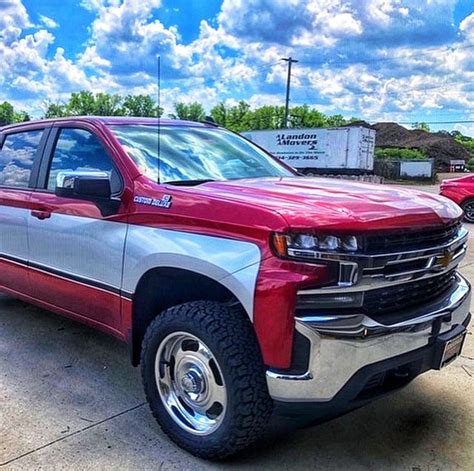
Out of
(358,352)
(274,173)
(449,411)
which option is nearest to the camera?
(358,352)

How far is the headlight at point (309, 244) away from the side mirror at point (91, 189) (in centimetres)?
123

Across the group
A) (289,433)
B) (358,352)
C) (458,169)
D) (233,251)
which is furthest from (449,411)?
(458,169)

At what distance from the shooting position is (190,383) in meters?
2.85

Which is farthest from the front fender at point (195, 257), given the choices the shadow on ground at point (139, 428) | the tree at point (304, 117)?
the tree at point (304, 117)

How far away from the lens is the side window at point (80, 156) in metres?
3.38

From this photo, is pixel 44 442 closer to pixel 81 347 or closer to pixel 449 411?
pixel 81 347

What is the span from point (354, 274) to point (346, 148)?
25239mm

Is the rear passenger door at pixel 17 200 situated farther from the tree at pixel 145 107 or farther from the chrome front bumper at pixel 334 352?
the chrome front bumper at pixel 334 352

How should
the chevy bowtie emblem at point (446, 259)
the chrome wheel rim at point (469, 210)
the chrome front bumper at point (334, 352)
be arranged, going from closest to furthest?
1. the chrome front bumper at point (334, 352)
2. the chevy bowtie emblem at point (446, 259)
3. the chrome wheel rim at point (469, 210)

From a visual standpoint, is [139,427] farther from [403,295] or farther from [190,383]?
[403,295]

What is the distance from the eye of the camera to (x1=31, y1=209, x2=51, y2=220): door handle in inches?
147

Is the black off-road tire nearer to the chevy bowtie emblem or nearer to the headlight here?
the headlight

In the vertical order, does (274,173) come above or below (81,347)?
above

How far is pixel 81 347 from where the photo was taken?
4324 mm
